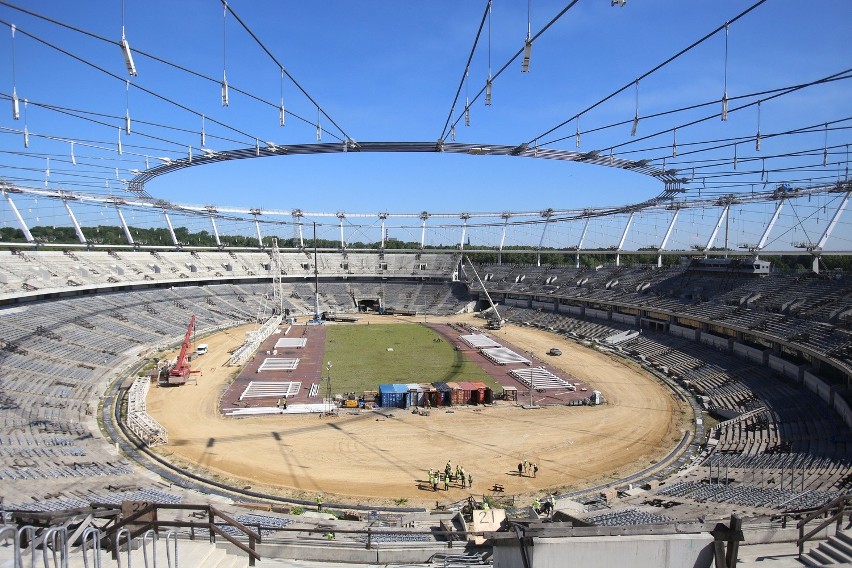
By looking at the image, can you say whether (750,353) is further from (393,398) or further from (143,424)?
(143,424)

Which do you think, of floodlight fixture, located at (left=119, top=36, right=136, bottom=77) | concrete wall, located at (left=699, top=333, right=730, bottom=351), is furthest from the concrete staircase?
concrete wall, located at (left=699, top=333, right=730, bottom=351)

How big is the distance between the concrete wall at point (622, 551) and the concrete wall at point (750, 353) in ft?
92.0

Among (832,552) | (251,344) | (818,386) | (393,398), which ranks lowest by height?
(393,398)

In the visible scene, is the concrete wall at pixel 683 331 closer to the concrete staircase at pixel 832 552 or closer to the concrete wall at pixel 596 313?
the concrete wall at pixel 596 313

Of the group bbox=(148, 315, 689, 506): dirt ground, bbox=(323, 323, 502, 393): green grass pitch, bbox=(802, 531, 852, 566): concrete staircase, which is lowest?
bbox=(148, 315, 689, 506): dirt ground

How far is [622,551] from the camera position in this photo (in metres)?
6.89

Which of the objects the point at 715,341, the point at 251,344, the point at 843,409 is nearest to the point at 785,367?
the point at 843,409

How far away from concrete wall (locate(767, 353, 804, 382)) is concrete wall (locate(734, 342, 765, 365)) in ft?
2.26

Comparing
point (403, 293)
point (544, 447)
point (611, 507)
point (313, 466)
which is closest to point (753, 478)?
point (611, 507)

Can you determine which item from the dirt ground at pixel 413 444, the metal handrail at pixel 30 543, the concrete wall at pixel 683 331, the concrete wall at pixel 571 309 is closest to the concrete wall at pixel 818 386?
the dirt ground at pixel 413 444

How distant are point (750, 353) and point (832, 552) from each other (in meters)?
27.9

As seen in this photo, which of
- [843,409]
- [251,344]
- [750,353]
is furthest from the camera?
[251,344]

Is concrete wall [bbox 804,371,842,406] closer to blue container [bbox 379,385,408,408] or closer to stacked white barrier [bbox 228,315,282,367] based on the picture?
blue container [bbox 379,385,408,408]

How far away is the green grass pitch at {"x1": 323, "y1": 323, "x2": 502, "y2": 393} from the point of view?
32.6 m
